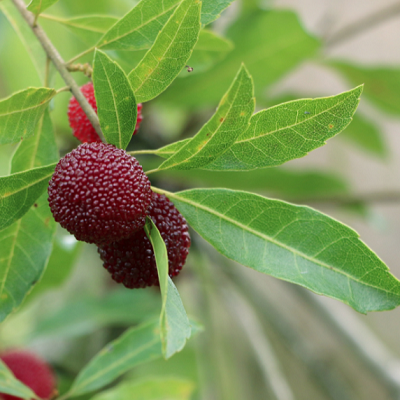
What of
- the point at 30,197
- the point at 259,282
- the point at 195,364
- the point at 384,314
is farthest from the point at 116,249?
the point at 259,282

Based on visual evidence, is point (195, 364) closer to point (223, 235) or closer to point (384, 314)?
point (384, 314)

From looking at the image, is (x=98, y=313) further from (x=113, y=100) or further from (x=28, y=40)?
(x=113, y=100)

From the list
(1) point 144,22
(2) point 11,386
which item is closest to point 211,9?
(1) point 144,22

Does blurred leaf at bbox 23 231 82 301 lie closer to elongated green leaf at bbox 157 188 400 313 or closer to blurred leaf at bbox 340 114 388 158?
elongated green leaf at bbox 157 188 400 313

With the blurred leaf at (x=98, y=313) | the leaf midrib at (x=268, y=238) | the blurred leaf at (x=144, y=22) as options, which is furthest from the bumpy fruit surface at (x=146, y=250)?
the blurred leaf at (x=98, y=313)

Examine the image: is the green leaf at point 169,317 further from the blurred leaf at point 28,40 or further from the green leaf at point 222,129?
the blurred leaf at point 28,40
